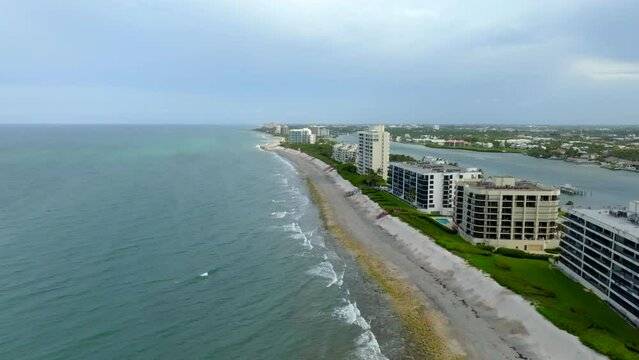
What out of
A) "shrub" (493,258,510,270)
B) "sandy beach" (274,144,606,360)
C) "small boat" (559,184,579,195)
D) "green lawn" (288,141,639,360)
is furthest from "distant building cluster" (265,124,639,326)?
"small boat" (559,184,579,195)

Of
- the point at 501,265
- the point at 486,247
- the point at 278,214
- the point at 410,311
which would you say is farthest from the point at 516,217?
the point at 278,214

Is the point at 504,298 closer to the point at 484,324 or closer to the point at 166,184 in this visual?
the point at 484,324

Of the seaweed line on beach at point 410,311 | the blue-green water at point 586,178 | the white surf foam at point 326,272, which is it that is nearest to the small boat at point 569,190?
the blue-green water at point 586,178

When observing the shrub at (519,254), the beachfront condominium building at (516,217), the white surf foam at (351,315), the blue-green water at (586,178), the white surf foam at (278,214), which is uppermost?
the beachfront condominium building at (516,217)

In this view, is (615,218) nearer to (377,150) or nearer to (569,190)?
(377,150)

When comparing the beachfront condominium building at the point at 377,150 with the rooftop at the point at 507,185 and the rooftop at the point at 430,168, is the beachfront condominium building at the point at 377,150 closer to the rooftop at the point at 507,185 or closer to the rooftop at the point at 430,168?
the rooftop at the point at 430,168

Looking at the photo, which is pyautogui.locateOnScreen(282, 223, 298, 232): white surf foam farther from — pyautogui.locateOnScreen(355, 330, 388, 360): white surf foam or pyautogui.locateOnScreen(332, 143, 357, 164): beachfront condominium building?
pyautogui.locateOnScreen(332, 143, 357, 164): beachfront condominium building
